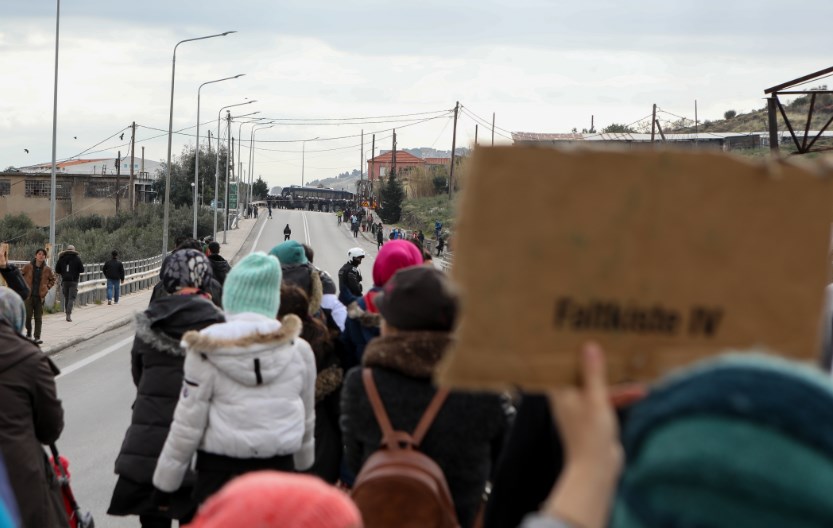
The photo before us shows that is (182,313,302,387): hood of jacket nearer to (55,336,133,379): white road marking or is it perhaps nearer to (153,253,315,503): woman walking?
(153,253,315,503): woman walking

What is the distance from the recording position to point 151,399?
600 centimetres

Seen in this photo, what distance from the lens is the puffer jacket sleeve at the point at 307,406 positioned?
548 cm

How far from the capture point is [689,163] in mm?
1802

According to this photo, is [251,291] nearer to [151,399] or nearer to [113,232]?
[151,399]

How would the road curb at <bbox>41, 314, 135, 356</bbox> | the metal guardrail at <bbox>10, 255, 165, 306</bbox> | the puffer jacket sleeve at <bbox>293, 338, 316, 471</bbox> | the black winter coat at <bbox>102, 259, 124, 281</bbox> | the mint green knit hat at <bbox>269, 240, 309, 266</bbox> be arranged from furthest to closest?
the black winter coat at <bbox>102, 259, 124, 281</bbox>, the metal guardrail at <bbox>10, 255, 165, 306</bbox>, the road curb at <bbox>41, 314, 135, 356</bbox>, the mint green knit hat at <bbox>269, 240, 309, 266</bbox>, the puffer jacket sleeve at <bbox>293, 338, 316, 471</bbox>

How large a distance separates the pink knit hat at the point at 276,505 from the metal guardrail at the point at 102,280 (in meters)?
23.5

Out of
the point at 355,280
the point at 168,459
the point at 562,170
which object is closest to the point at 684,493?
the point at 562,170

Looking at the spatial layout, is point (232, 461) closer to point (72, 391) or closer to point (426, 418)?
point (426, 418)

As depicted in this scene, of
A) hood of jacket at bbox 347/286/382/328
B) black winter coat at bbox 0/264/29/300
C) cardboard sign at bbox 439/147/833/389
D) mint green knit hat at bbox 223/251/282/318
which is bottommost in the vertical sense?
black winter coat at bbox 0/264/29/300

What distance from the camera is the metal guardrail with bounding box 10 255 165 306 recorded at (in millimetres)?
31031

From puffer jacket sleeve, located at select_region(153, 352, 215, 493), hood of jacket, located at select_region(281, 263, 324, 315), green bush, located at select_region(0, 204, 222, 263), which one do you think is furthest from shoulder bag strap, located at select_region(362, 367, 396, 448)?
green bush, located at select_region(0, 204, 222, 263)

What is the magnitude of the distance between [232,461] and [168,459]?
33 centimetres

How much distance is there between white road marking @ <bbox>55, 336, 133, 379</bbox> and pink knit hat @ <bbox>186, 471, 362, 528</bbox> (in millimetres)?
15111

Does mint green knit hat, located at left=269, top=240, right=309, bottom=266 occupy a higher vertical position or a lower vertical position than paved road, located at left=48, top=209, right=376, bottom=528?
higher
